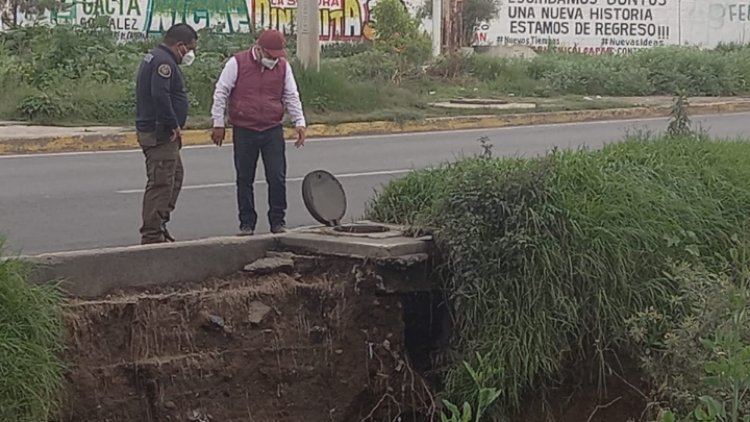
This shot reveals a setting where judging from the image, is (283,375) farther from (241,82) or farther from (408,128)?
(408,128)

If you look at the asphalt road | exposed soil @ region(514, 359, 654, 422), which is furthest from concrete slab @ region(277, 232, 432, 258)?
the asphalt road

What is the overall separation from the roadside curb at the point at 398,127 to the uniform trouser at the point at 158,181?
290 inches

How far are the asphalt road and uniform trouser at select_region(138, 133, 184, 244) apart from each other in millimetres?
871

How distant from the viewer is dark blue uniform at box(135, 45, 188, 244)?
8.33 metres

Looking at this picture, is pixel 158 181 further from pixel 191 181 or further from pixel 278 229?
pixel 191 181

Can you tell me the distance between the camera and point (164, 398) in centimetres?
670

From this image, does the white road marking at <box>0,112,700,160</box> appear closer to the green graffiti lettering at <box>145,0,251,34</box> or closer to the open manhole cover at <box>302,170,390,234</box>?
the open manhole cover at <box>302,170,390,234</box>

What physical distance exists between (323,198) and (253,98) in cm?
88

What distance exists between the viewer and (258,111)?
8.55 meters

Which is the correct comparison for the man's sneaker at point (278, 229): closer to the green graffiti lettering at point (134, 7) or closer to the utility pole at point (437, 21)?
the green graffiti lettering at point (134, 7)

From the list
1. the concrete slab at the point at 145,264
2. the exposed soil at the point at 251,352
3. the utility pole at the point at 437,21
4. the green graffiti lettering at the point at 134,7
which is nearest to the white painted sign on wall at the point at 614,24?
the utility pole at the point at 437,21

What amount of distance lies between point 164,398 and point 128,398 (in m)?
0.19

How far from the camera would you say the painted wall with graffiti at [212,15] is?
2911cm

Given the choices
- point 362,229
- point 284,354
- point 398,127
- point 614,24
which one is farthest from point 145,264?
point 614,24
